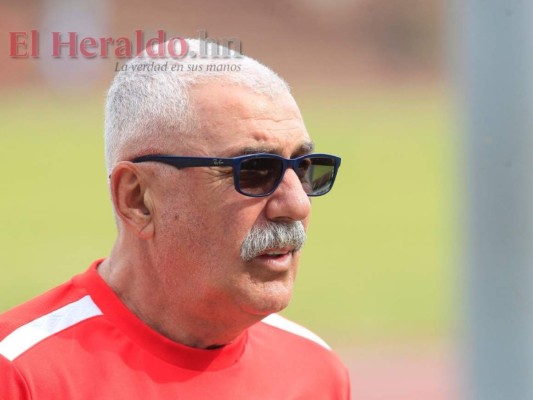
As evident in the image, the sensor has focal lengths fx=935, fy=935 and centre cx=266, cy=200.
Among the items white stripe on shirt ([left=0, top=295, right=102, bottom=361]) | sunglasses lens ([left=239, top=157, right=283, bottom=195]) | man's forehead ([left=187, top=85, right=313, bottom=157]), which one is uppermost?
man's forehead ([left=187, top=85, right=313, bottom=157])

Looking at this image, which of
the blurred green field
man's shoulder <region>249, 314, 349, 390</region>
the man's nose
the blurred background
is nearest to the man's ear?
the man's nose

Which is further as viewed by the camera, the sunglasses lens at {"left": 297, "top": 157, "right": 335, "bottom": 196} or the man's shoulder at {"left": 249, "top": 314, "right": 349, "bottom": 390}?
the man's shoulder at {"left": 249, "top": 314, "right": 349, "bottom": 390}

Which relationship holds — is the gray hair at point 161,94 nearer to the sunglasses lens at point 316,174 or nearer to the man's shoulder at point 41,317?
the sunglasses lens at point 316,174

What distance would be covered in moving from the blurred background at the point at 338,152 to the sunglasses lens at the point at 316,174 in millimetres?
5486

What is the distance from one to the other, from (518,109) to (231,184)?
2.92ft

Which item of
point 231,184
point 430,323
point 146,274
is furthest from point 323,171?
point 430,323

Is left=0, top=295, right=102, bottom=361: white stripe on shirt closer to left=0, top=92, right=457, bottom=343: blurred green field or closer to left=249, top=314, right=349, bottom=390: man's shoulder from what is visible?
left=249, top=314, right=349, bottom=390: man's shoulder

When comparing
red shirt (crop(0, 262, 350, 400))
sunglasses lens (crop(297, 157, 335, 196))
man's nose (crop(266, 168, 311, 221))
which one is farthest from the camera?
sunglasses lens (crop(297, 157, 335, 196))

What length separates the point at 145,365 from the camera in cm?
232

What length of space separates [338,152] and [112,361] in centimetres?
1422

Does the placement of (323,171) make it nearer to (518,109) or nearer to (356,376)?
(518,109)

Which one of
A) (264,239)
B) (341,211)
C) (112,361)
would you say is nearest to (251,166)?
(264,239)

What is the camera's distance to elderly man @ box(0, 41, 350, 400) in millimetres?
2279

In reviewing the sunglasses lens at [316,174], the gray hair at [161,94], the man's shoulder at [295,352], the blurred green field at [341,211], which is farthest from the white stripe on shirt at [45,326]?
the blurred green field at [341,211]
